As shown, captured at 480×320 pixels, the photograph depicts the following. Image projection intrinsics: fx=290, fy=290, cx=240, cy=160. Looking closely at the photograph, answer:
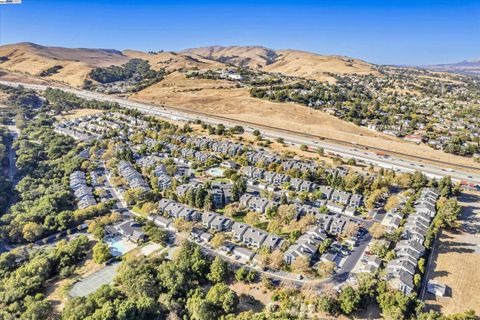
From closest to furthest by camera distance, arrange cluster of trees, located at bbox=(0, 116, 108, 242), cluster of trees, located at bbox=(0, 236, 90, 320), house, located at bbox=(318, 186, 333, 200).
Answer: cluster of trees, located at bbox=(0, 236, 90, 320) → cluster of trees, located at bbox=(0, 116, 108, 242) → house, located at bbox=(318, 186, 333, 200)

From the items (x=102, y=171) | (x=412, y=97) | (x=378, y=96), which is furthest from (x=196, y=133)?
(x=412, y=97)

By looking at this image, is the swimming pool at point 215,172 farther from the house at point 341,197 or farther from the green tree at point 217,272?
the green tree at point 217,272

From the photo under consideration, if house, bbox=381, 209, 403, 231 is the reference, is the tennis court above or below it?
below

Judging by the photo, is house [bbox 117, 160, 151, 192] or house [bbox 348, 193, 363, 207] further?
house [bbox 117, 160, 151, 192]

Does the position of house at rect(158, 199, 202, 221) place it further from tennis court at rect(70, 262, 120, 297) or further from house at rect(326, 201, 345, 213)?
house at rect(326, 201, 345, 213)

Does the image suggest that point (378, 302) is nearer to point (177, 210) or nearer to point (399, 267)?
point (399, 267)

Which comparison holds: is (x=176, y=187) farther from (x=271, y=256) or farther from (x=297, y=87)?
(x=297, y=87)

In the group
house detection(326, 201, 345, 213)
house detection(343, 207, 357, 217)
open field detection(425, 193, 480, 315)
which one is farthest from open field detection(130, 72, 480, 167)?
house detection(326, 201, 345, 213)
